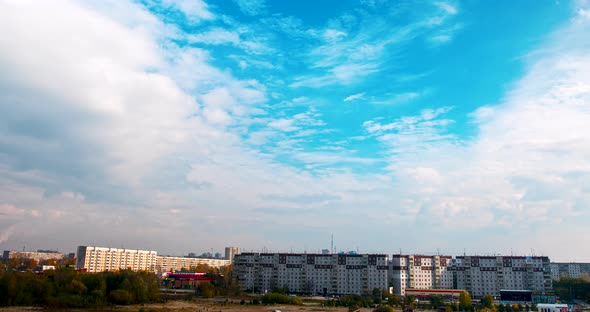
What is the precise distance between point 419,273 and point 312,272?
2169 cm

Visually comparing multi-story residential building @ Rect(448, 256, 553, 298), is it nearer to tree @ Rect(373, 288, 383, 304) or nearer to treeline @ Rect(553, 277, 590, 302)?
treeline @ Rect(553, 277, 590, 302)

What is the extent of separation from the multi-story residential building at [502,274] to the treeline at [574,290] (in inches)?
110

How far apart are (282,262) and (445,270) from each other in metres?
34.0

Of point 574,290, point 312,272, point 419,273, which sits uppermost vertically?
point 419,273

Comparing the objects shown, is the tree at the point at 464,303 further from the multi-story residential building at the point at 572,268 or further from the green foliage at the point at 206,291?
the multi-story residential building at the point at 572,268

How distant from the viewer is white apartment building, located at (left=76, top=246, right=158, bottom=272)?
4818 inches

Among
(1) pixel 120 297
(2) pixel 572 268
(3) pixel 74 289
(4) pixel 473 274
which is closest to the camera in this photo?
(3) pixel 74 289

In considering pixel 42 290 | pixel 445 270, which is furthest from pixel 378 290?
pixel 42 290

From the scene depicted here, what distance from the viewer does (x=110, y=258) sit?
428ft

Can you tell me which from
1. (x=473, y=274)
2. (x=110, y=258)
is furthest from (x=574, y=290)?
(x=110, y=258)

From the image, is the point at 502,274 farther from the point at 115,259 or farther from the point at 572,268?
the point at 115,259

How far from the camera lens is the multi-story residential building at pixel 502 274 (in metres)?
84.4

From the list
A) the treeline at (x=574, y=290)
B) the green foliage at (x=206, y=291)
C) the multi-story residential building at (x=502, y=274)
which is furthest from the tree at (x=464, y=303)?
the green foliage at (x=206, y=291)

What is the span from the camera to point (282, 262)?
9688 centimetres
